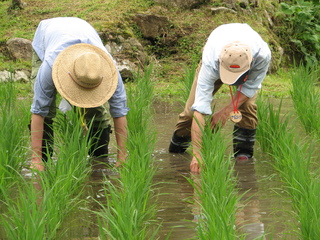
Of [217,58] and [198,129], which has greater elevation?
[217,58]

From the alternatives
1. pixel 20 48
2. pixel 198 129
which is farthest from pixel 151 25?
pixel 198 129

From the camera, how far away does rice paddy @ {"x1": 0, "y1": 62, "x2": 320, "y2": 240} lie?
2516mm

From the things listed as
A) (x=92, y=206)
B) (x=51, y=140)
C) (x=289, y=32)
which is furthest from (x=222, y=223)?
(x=289, y=32)

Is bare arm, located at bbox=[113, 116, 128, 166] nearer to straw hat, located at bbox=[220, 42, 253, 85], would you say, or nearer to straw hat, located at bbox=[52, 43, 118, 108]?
straw hat, located at bbox=[52, 43, 118, 108]

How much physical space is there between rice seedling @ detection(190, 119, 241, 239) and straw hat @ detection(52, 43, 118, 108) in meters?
0.67

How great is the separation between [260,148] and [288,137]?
42.3 inches

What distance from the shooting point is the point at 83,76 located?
325cm

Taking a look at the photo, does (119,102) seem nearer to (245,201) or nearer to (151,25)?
(245,201)

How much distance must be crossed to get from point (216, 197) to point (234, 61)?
0.91 meters

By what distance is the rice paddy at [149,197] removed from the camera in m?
2.52

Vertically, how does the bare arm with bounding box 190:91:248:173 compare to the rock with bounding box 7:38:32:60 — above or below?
above

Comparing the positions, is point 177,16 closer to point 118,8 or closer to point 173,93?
point 118,8

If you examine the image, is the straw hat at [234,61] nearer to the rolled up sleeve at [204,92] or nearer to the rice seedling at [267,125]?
the rolled up sleeve at [204,92]

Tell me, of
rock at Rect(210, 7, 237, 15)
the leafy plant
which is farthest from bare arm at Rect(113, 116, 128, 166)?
the leafy plant
